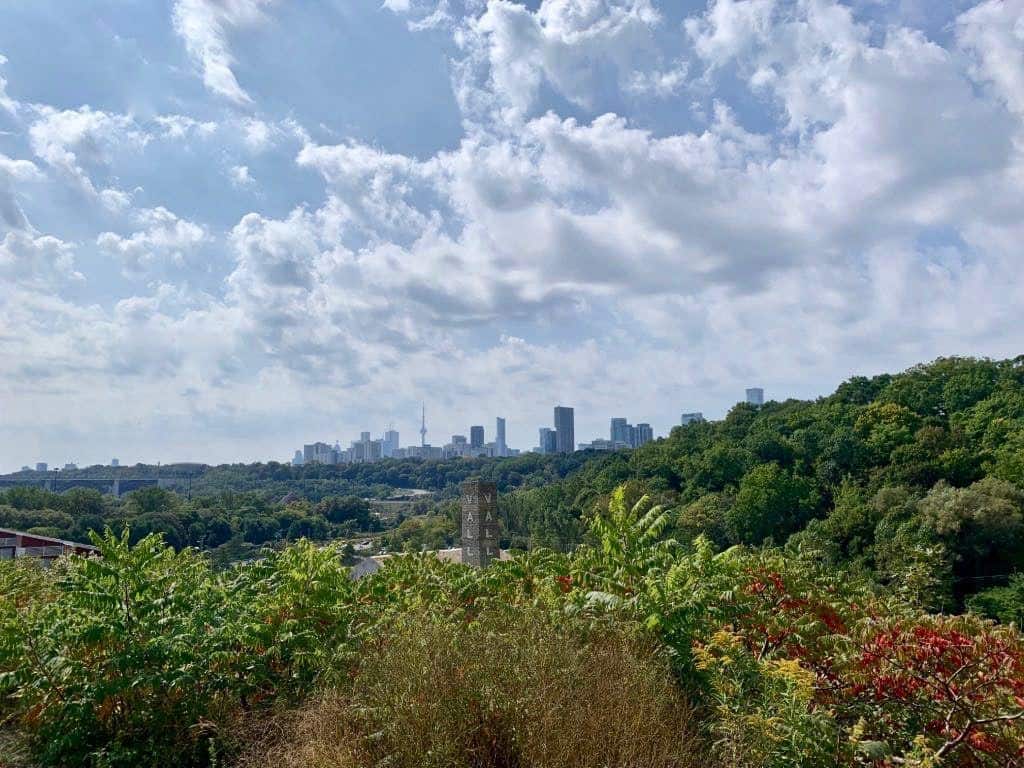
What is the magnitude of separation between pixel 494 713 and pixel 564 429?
189m

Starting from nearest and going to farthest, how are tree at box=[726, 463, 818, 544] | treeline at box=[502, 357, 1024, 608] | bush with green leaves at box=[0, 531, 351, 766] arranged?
bush with green leaves at box=[0, 531, 351, 766] → treeline at box=[502, 357, 1024, 608] → tree at box=[726, 463, 818, 544]

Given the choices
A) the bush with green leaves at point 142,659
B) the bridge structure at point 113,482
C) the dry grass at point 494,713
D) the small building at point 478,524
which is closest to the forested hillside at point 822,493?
the small building at point 478,524

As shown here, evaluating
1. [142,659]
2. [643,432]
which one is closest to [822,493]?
[142,659]

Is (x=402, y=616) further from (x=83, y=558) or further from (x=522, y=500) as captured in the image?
(x=522, y=500)

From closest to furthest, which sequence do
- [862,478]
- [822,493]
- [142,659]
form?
[142,659]
[822,493]
[862,478]

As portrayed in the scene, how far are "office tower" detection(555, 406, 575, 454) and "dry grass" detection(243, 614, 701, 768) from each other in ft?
604

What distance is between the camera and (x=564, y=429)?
19112 centimetres

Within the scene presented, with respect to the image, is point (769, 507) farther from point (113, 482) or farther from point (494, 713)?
point (113, 482)

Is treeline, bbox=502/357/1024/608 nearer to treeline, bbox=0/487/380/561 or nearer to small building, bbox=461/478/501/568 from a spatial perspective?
small building, bbox=461/478/501/568

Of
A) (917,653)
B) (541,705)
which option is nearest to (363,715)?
(541,705)

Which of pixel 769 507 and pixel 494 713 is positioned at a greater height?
pixel 494 713

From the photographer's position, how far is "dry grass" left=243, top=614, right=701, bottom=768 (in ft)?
9.71

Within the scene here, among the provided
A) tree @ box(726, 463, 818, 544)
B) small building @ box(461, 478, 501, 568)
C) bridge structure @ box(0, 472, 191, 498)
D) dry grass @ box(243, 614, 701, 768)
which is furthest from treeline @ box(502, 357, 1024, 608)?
bridge structure @ box(0, 472, 191, 498)

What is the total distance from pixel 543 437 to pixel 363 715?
19293 centimetres
